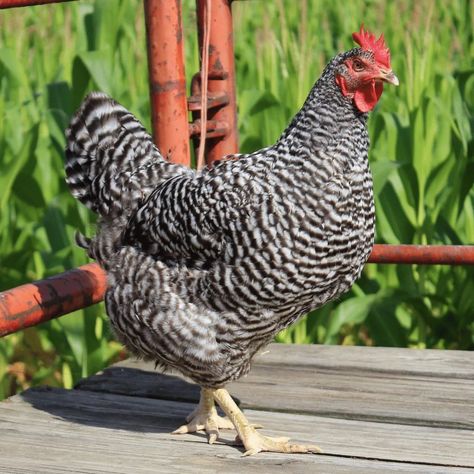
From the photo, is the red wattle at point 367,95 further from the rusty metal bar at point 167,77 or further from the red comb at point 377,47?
the rusty metal bar at point 167,77

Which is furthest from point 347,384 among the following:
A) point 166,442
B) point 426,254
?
point 166,442

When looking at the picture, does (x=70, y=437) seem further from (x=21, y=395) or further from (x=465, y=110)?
(x=465, y=110)

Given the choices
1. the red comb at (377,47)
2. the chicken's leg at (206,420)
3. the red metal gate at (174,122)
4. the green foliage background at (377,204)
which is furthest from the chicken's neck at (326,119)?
the green foliage background at (377,204)

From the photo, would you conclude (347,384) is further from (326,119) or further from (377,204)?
(377,204)

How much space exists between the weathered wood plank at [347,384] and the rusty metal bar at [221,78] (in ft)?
2.31

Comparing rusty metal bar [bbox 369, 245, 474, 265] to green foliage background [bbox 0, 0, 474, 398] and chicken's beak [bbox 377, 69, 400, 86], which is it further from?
chicken's beak [bbox 377, 69, 400, 86]

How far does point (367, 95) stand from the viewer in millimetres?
2762

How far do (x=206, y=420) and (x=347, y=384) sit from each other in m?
0.52

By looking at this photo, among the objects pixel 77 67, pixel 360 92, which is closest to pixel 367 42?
pixel 360 92

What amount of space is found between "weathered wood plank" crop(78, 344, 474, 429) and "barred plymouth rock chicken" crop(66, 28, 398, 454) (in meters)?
0.33

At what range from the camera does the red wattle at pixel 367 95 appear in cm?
275

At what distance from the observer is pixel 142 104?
4.75 m

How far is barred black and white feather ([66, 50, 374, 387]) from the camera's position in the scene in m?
2.68

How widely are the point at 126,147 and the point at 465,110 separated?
170 cm
